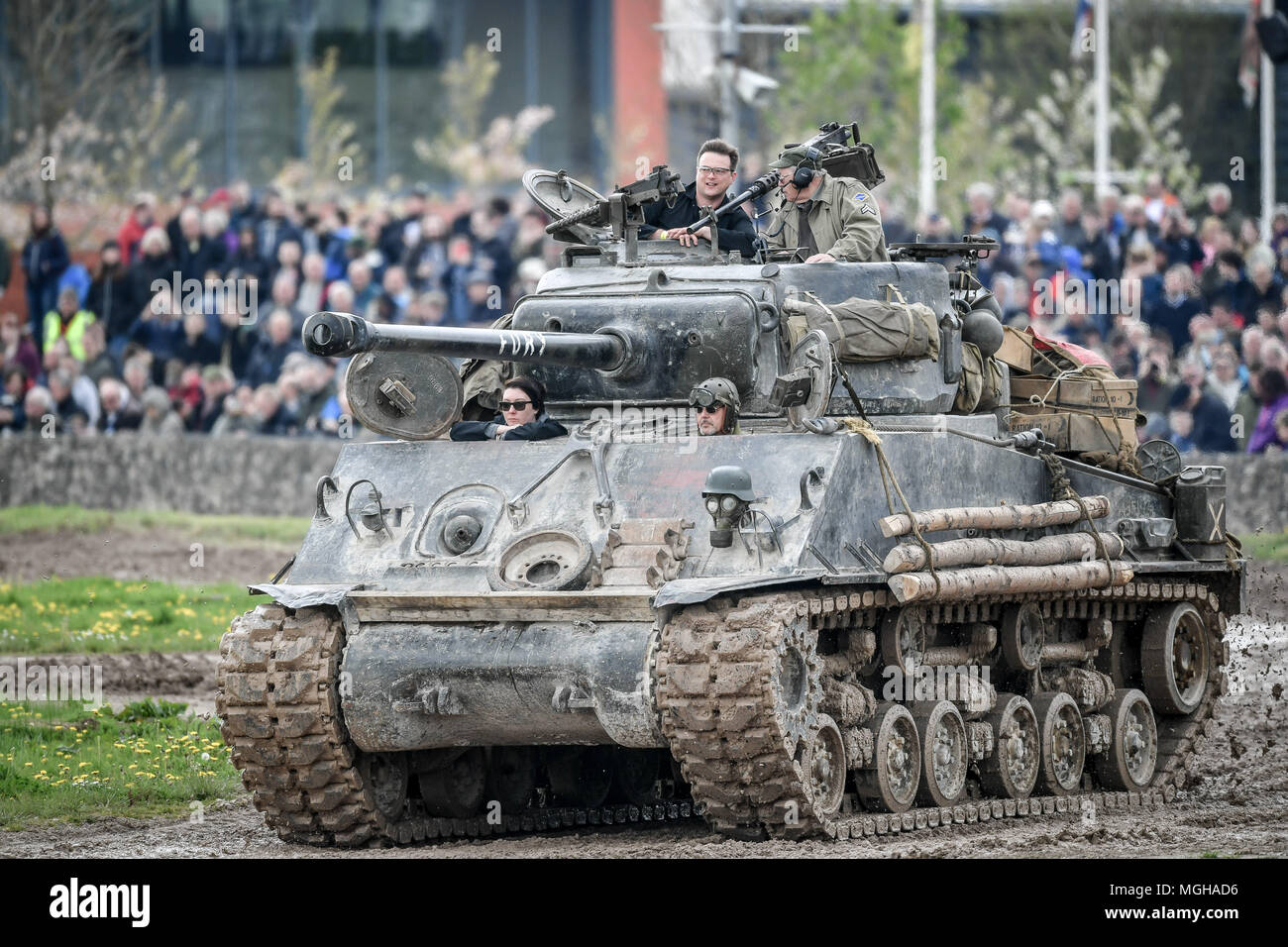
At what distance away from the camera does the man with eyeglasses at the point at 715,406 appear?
46.1ft

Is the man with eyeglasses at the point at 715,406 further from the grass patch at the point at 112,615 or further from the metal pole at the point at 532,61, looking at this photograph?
the metal pole at the point at 532,61

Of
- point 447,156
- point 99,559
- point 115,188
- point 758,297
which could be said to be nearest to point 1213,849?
point 758,297

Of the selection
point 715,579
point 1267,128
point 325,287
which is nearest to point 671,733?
point 715,579

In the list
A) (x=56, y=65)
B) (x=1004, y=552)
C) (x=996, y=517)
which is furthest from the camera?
(x=56, y=65)

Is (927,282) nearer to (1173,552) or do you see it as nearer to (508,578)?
(1173,552)

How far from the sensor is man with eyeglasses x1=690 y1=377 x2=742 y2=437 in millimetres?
14047

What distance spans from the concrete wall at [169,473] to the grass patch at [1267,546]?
9.64m

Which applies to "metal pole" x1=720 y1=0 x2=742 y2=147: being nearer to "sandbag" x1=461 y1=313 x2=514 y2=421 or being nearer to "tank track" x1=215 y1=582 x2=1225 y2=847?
"sandbag" x1=461 y1=313 x2=514 y2=421

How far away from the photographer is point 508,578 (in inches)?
523

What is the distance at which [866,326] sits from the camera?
1481 cm

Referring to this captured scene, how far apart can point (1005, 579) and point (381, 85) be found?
113ft

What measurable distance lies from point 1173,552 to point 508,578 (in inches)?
226

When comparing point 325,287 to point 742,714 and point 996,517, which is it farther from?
point 742,714

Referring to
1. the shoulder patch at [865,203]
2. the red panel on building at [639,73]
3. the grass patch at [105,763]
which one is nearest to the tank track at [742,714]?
the shoulder patch at [865,203]
